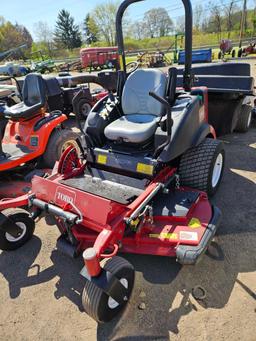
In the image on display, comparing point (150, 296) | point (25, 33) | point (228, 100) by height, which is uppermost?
point (25, 33)

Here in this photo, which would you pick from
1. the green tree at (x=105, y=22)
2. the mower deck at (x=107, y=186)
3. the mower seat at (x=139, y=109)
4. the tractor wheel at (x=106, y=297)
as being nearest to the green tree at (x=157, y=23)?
the green tree at (x=105, y=22)

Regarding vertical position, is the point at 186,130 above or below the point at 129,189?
above

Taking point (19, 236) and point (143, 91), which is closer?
point (19, 236)

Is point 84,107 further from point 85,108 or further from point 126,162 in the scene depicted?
point 126,162

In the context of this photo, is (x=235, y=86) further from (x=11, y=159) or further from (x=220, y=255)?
(x=11, y=159)

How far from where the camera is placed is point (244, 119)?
498 cm

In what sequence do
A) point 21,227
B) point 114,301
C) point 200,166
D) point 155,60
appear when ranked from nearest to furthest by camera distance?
point 114,301 < point 21,227 < point 200,166 < point 155,60

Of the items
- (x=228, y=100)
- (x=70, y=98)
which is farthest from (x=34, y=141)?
(x=70, y=98)

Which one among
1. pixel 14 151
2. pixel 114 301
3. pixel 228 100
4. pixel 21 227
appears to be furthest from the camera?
pixel 228 100

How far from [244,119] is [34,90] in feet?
12.0

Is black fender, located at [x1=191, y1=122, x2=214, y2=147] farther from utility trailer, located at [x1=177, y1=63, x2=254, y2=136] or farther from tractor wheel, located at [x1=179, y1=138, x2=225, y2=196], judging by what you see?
utility trailer, located at [x1=177, y1=63, x2=254, y2=136]

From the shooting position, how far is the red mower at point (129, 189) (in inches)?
75.8

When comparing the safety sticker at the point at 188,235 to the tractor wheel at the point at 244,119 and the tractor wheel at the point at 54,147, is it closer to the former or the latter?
the tractor wheel at the point at 54,147

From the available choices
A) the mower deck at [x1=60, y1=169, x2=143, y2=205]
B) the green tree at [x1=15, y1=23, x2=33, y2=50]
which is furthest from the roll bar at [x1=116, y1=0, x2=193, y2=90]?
the green tree at [x1=15, y1=23, x2=33, y2=50]
